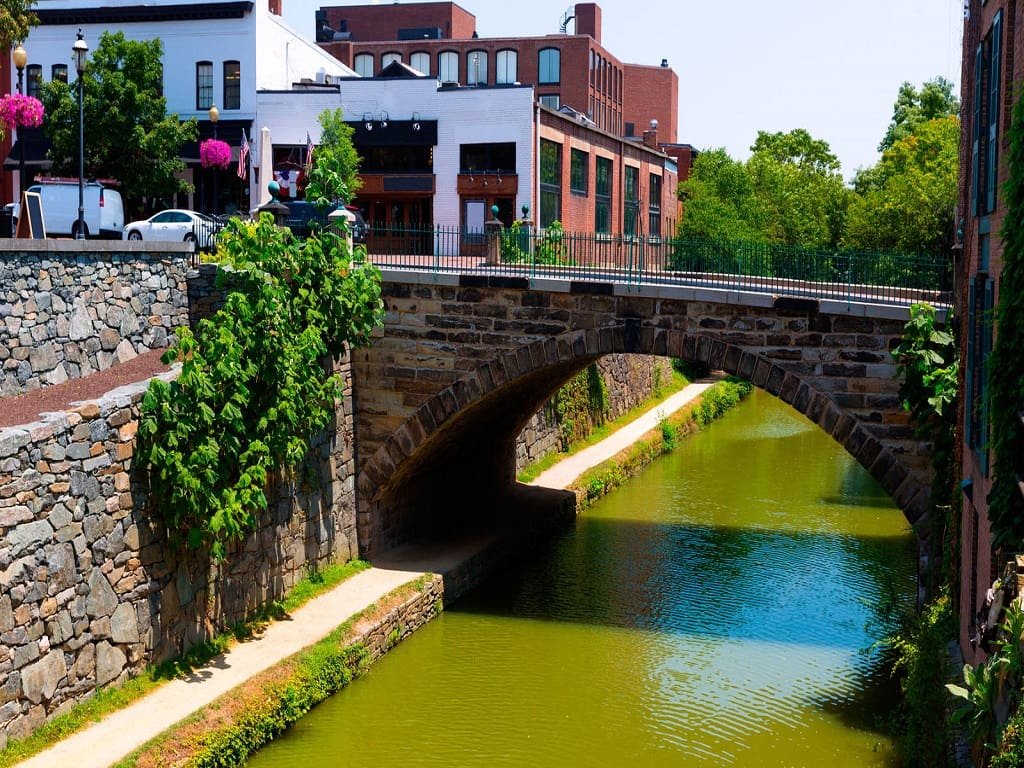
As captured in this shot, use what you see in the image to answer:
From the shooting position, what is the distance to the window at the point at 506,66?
68250mm

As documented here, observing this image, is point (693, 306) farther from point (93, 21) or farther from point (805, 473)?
point (93, 21)

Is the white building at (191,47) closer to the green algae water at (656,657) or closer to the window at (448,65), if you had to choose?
the green algae water at (656,657)

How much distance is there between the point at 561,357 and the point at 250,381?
5.62 m

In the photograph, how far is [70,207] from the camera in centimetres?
3019

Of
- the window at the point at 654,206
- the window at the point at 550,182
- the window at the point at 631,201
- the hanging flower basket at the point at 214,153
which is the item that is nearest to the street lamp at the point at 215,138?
the hanging flower basket at the point at 214,153

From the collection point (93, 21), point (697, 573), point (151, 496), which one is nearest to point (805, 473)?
point (697, 573)

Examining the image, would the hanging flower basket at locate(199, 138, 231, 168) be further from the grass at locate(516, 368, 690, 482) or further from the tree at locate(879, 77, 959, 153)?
the tree at locate(879, 77, 959, 153)

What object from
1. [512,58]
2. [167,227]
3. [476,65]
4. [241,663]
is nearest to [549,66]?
[512,58]

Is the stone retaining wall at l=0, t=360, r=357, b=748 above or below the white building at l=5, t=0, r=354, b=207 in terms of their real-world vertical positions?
below

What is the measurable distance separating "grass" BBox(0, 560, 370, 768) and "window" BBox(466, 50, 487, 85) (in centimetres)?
4882

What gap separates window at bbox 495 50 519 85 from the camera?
6825 centimetres

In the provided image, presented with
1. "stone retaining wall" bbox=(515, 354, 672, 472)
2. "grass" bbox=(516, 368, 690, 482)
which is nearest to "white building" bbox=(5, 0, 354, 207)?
"stone retaining wall" bbox=(515, 354, 672, 472)

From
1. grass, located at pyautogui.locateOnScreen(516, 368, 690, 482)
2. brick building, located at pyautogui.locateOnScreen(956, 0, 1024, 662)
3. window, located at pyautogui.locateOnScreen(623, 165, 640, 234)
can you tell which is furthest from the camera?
window, located at pyautogui.locateOnScreen(623, 165, 640, 234)

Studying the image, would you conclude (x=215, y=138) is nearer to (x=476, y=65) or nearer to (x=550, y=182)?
(x=550, y=182)
